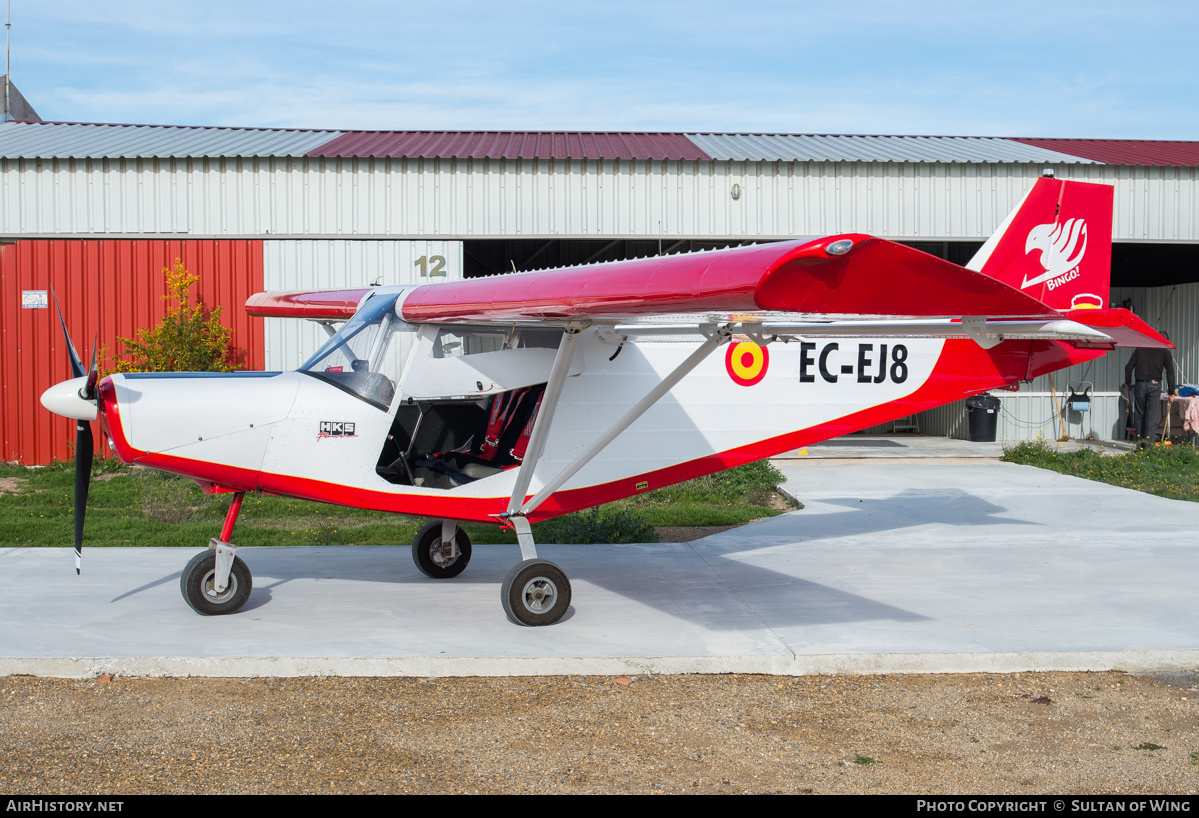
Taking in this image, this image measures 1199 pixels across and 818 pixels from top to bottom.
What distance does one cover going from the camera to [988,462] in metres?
14.6

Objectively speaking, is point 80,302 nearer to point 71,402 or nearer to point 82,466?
point 82,466

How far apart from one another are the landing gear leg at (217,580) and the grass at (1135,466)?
10390 mm

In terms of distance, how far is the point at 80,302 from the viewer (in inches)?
540

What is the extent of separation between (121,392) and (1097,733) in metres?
5.32

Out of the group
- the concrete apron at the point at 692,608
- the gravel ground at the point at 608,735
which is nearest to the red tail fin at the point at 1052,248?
the concrete apron at the point at 692,608

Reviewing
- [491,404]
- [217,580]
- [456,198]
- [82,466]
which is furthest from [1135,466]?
[82,466]

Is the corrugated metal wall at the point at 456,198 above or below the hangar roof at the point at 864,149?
below

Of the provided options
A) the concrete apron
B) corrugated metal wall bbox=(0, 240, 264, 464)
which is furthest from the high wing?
corrugated metal wall bbox=(0, 240, 264, 464)

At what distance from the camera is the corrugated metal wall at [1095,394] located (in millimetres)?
17656

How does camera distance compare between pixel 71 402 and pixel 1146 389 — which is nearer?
pixel 71 402

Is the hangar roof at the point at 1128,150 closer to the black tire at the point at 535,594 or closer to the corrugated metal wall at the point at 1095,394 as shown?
the corrugated metal wall at the point at 1095,394

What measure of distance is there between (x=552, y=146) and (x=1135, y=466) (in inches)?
382

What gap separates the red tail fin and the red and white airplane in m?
0.02

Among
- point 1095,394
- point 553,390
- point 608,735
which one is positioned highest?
point 553,390
